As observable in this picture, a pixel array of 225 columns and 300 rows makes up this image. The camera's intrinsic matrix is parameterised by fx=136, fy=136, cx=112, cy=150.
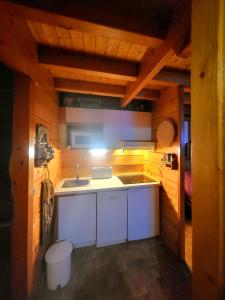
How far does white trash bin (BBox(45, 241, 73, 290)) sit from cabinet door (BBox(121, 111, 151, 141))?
1708 millimetres

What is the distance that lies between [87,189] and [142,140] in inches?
48.4

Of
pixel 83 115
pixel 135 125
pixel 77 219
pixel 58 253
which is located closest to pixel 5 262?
pixel 58 253

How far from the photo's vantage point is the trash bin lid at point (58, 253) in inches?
52.7

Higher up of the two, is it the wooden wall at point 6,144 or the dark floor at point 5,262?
the wooden wall at point 6,144

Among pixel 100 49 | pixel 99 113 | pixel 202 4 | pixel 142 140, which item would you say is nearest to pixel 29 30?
pixel 100 49

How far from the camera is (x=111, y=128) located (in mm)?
2252

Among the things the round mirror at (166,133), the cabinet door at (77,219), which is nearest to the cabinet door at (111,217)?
the cabinet door at (77,219)

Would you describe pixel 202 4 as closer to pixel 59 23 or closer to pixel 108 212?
pixel 59 23

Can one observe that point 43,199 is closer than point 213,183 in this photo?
No

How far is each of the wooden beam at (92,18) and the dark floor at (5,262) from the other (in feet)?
4.97

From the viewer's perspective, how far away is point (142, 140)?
2.37 meters

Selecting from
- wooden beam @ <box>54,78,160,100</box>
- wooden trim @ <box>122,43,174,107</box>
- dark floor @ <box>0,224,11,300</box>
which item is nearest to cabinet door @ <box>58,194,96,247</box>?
dark floor @ <box>0,224,11,300</box>

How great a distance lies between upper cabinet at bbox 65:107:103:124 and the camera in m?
2.09

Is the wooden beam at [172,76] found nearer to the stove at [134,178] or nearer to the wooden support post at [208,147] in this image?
the wooden support post at [208,147]
